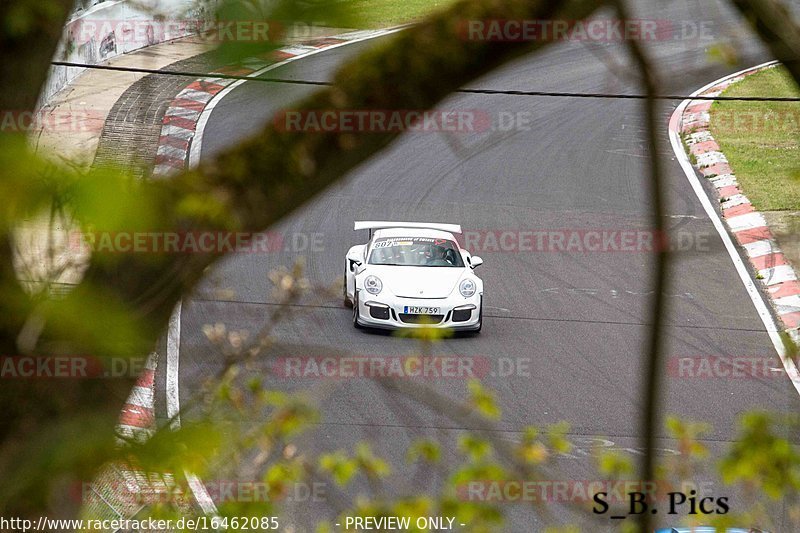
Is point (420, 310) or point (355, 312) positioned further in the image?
point (355, 312)

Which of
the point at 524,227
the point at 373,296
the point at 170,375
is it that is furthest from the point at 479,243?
the point at 170,375

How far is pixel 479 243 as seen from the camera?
1472 centimetres

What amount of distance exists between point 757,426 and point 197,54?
76.8 inches

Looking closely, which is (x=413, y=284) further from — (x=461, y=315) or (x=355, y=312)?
(x=355, y=312)

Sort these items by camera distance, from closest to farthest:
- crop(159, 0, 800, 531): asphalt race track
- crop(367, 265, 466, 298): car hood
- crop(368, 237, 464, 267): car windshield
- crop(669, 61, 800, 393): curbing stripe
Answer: crop(159, 0, 800, 531): asphalt race track → crop(367, 265, 466, 298): car hood → crop(368, 237, 464, 267): car windshield → crop(669, 61, 800, 393): curbing stripe

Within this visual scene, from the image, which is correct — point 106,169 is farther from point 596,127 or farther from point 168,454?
point 596,127

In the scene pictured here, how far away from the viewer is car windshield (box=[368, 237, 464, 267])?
38.8 ft

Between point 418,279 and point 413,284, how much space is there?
0.38 feet

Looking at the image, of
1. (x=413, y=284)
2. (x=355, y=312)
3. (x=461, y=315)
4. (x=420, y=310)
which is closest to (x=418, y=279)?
(x=413, y=284)

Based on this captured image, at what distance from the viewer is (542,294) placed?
12.8 metres

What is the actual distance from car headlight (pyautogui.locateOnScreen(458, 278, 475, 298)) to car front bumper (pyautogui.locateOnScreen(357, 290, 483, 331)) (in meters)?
0.05

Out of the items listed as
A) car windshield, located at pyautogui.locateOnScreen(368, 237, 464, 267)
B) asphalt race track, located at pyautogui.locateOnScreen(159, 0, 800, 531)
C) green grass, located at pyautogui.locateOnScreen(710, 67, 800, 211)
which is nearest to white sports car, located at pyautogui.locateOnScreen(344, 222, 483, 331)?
car windshield, located at pyautogui.locateOnScreen(368, 237, 464, 267)

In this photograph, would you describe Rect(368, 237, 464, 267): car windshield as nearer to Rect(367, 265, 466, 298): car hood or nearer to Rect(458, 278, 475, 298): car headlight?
Rect(367, 265, 466, 298): car hood

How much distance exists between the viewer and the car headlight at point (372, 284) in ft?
37.3
